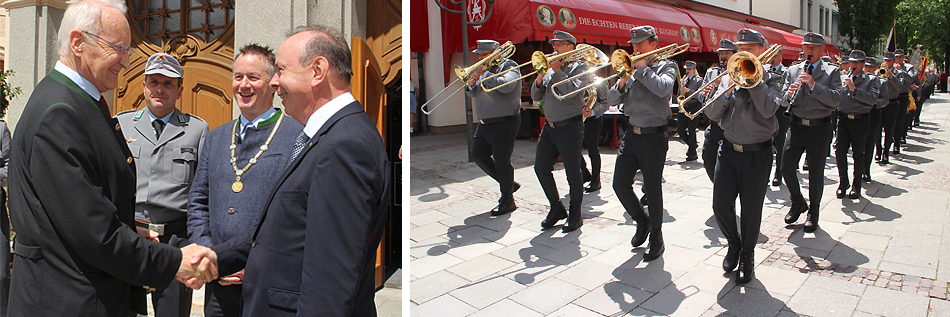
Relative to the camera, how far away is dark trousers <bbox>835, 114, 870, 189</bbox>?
6.47 metres

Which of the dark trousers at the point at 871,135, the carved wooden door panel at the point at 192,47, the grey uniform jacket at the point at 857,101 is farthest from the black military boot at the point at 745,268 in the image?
the dark trousers at the point at 871,135

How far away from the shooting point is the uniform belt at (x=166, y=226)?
3039 millimetres

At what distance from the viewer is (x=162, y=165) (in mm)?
3062

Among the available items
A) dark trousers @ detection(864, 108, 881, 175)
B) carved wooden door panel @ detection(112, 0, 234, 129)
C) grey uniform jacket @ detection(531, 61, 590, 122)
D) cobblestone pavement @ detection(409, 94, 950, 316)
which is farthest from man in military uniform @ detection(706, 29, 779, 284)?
dark trousers @ detection(864, 108, 881, 175)

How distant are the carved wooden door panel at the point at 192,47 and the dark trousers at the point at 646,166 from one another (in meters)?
3.04

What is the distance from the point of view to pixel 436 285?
391 cm

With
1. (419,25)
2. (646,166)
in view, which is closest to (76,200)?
(646,166)

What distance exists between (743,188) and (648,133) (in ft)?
2.41

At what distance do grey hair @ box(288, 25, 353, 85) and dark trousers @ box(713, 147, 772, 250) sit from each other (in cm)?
296

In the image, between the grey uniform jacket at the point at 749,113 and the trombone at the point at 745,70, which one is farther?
the grey uniform jacket at the point at 749,113

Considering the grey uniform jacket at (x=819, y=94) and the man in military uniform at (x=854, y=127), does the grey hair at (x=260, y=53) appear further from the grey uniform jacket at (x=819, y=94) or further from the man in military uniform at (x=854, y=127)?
the man in military uniform at (x=854, y=127)

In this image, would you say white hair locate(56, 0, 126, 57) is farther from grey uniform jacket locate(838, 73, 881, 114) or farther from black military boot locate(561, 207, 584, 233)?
grey uniform jacket locate(838, 73, 881, 114)

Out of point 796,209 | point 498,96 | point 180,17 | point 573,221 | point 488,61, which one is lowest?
point 573,221

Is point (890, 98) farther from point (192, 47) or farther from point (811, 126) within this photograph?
point (192, 47)
